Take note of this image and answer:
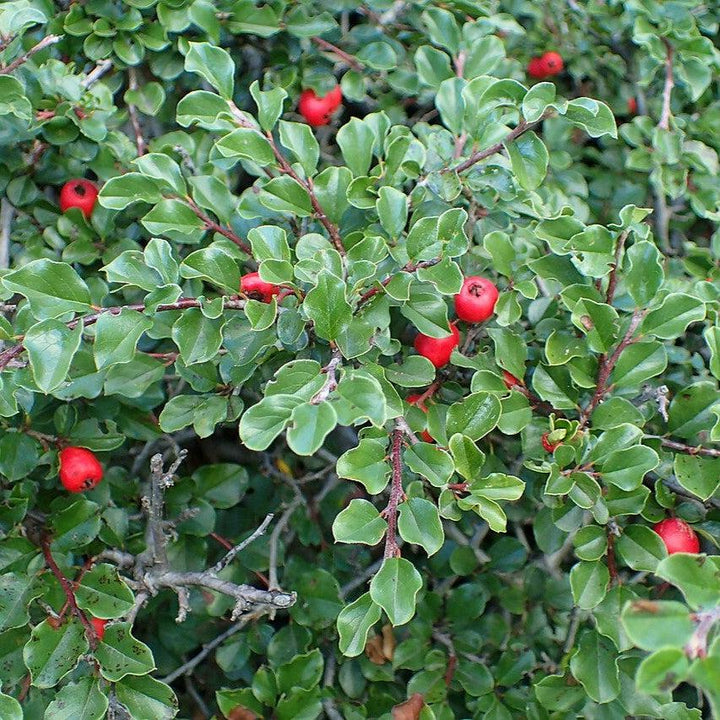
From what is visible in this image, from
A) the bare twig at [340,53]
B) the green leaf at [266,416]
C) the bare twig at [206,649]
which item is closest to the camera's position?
the green leaf at [266,416]

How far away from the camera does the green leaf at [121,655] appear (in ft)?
4.53

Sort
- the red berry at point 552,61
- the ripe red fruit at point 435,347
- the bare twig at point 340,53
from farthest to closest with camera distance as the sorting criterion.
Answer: the red berry at point 552,61 < the bare twig at point 340,53 < the ripe red fruit at point 435,347

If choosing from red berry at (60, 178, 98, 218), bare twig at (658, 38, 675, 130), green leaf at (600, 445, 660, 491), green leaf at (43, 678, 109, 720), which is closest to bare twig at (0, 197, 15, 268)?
red berry at (60, 178, 98, 218)

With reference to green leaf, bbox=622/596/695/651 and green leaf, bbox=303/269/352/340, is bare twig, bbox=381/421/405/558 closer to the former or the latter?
green leaf, bbox=303/269/352/340

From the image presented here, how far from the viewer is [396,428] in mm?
1325

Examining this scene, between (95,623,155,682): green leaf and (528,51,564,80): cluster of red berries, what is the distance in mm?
1875

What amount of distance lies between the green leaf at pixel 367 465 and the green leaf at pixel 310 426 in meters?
0.17

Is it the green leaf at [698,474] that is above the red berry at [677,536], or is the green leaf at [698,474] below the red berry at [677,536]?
above

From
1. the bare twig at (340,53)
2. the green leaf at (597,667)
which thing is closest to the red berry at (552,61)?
the bare twig at (340,53)

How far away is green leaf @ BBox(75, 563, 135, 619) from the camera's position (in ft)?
4.74

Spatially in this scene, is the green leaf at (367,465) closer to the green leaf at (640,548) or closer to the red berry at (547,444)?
the red berry at (547,444)

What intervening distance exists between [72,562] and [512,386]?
3.02 ft

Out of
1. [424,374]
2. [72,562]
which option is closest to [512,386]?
[424,374]

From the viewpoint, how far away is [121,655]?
1.40 meters
